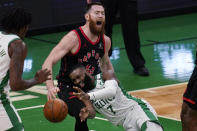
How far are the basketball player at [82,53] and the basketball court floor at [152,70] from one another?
0.99 m

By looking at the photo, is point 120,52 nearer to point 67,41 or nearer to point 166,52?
point 166,52

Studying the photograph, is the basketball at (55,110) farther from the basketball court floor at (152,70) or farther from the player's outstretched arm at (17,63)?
the basketball court floor at (152,70)

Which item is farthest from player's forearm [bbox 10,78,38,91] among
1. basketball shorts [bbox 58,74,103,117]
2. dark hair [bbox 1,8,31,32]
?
basketball shorts [bbox 58,74,103,117]

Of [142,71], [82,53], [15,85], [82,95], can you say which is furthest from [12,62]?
[142,71]

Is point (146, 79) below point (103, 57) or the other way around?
below

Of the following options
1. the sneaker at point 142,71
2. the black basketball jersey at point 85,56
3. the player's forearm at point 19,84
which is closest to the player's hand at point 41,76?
the player's forearm at point 19,84

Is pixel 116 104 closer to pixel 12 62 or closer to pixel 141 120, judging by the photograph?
pixel 141 120

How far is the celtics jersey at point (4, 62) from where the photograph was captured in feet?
15.4

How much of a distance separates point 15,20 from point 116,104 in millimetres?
1489

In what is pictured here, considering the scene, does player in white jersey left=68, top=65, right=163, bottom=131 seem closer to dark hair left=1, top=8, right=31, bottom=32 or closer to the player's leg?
the player's leg

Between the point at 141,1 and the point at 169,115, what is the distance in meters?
9.29

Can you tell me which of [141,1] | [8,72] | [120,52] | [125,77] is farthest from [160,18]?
[8,72]

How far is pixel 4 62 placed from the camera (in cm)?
470

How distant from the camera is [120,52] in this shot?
12250 mm
